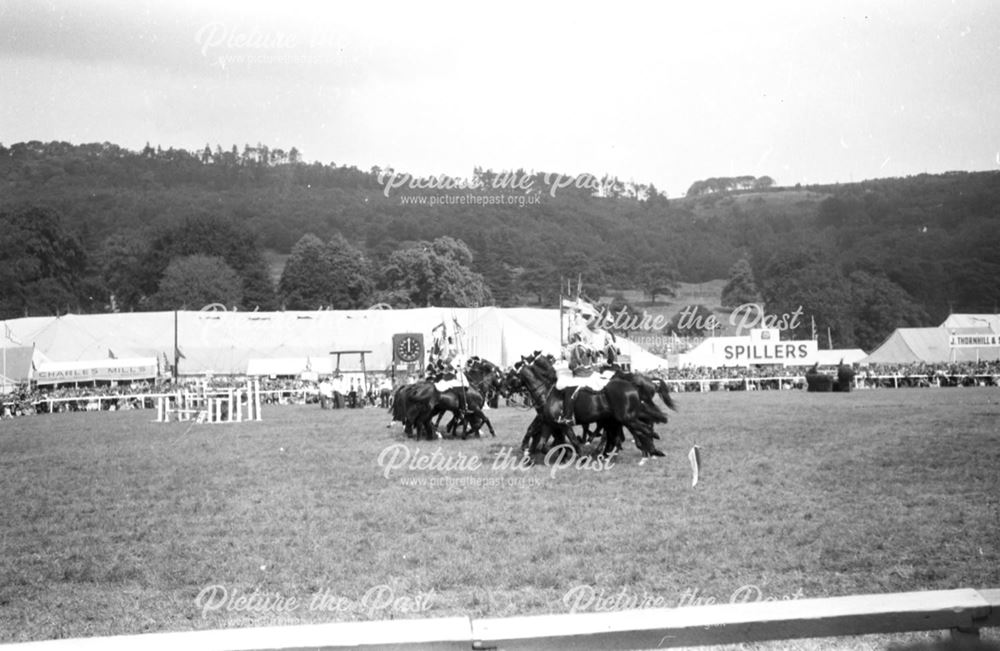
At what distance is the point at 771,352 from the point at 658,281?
6428 cm

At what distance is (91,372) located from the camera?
5503 centimetres

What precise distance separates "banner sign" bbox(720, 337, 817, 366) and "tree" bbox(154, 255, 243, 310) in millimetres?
54676

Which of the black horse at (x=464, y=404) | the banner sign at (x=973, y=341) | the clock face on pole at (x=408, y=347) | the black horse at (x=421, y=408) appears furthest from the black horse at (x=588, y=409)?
the banner sign at (x=973, y=341)

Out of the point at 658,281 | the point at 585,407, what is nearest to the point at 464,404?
the point at 585,407

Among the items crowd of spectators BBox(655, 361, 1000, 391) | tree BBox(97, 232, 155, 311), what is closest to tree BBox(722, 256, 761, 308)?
crowd of spectators BBox(655, 361, 1000, 391)

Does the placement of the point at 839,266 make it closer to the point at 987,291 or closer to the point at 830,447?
the point at 987,291

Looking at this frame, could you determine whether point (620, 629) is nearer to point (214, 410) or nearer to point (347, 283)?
point (214, 410)

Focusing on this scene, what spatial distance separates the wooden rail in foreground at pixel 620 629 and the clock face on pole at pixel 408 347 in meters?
44.0

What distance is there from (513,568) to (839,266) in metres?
106

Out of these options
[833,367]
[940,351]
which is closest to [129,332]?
[833,367]

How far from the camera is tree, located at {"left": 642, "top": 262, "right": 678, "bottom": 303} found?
12044 centimetres

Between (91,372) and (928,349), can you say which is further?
(928,349)

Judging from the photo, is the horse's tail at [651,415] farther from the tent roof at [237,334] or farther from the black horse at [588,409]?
the tent roof at [237,334]

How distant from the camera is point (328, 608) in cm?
739
